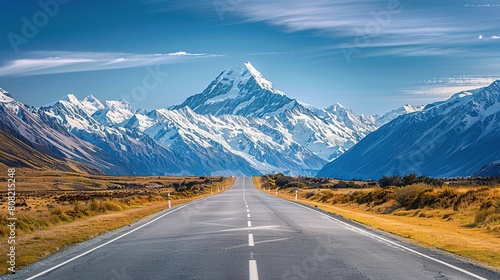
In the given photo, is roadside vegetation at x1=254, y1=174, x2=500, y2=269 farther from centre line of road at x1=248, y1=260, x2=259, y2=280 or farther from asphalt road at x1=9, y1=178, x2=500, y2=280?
centre line of road at x1=248, y1=260, x2=259, y2=280

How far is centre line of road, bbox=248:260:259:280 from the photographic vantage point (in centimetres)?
1275

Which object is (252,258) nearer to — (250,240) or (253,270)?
(253,270)

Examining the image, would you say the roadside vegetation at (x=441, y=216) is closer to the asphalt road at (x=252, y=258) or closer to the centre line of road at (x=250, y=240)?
the asphalt road at (x=252, y=258)

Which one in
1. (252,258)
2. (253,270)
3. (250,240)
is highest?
(250,240)

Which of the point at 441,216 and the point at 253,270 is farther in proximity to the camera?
the point at 441,216

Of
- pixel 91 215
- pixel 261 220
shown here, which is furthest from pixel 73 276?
pixel 91 215

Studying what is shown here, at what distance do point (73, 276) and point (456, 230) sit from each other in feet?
68.1

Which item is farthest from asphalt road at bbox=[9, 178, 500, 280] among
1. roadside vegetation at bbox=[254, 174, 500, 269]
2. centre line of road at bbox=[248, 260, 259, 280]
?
roadside vegetation at bbox=[254, 174, 500, 269]

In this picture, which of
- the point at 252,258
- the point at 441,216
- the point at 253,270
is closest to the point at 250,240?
the point at 252,258

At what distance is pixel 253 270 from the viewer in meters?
13.6

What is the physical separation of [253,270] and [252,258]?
189cm

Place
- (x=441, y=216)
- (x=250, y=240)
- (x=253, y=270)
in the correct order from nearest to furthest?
1. (x=253, y=270)
2. (x=250, y=240)
3. (x=441, y=216)

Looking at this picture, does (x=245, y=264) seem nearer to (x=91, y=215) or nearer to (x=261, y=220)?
(x=261, y=220)

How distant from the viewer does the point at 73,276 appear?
13.5m
